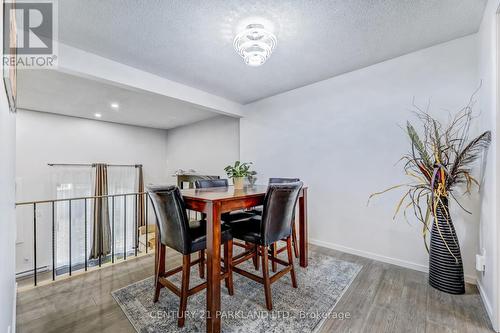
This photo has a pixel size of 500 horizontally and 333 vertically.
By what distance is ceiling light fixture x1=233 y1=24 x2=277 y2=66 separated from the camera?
6.14ft

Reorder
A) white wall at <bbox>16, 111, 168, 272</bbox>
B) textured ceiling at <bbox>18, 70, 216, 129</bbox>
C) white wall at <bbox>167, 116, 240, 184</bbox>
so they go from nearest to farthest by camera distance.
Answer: textured ceiling at <bbox>18, 70, 216, 129</bbox>
white wall at <bbox>16, 111, 168, 272</bbox>
white wall at <bbox>167, 116, 240, 184</bbox>

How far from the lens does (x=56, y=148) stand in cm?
474

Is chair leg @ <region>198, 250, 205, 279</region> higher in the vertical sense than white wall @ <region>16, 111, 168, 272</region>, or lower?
lower

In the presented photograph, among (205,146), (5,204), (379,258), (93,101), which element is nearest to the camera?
(5,204)

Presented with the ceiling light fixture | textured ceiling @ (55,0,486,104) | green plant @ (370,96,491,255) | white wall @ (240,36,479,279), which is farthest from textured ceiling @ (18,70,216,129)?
green plant @ (370,96,491,255)

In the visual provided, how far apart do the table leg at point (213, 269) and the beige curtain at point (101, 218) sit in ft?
15.5

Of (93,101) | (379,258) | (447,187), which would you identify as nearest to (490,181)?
(447,187)

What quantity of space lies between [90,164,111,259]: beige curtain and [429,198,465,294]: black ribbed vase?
594cm

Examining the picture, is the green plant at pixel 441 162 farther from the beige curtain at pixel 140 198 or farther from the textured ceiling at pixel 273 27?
the beige curtain at pixel 140 198

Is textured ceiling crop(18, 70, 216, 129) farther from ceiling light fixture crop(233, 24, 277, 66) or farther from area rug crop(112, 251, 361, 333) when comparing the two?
area rug crop(112, 251, 361, 333)

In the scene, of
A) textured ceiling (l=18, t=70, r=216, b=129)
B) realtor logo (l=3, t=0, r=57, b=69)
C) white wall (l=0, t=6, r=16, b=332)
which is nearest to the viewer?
white wall (l=0, t=6, r=16, b=332)

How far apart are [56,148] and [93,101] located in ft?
5.90

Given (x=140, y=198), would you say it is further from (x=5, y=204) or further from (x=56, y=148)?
(x=5, y=204)

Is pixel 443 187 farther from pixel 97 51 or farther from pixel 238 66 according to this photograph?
pixel 97 51
